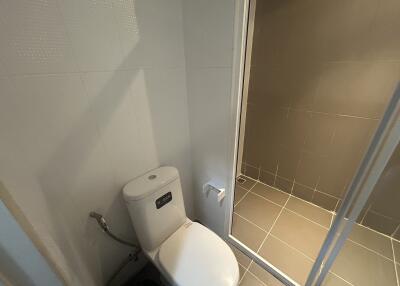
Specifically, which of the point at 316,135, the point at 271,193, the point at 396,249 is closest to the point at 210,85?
the point at 316,135

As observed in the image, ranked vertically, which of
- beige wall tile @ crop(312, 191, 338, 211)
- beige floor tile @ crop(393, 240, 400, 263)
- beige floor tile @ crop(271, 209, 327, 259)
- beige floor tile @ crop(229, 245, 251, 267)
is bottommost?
beige floor tile @ crop(229, 245, 251, 267)

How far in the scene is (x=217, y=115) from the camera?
1.01 meters

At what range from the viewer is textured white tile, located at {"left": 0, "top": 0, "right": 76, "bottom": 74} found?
1.78 ft

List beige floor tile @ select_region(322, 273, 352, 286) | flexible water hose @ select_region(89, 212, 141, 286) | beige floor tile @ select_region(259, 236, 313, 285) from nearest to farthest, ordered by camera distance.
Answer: flexible water hose @ select_region(89, 212, 141, 286) → beige floor tile @ select_region(322, 273, 352, 286) → beige floor tile @ select_region(259, 236, 313, 285)

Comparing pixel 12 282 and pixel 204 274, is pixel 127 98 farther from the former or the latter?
pixel 204 274

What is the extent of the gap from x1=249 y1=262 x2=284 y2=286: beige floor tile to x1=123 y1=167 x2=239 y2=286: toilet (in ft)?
1.61

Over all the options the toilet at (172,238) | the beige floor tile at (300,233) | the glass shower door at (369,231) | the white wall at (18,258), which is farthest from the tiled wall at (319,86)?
the white wall at (18,258)

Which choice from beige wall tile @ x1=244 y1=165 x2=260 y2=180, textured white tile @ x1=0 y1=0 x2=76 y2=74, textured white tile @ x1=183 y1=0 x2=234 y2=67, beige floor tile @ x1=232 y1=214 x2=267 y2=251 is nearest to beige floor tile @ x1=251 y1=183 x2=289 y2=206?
beige wall tile @ x1=244 y1=165 x2=260 y2=180

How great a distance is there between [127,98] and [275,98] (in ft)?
4.32

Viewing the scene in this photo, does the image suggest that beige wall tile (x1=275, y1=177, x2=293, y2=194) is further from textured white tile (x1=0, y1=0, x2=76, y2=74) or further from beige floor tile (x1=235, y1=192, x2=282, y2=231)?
textured white tile (x1=0, y1=0, x2=76, y2=74)

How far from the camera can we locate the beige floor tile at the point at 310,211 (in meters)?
1.60

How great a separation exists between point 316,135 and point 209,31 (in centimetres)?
125

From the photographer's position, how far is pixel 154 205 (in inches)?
38.2

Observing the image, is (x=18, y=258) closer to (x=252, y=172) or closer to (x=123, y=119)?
(x=123, y=119)
